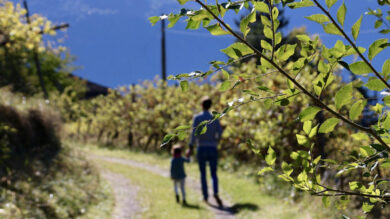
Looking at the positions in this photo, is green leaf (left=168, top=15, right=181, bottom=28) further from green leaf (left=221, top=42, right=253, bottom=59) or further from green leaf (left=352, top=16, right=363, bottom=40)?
green leaf (left=352, top=16, right=363, bottom=40)

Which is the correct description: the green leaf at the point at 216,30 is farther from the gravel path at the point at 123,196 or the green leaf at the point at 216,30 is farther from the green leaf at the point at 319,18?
the gravel path at the point at 123,196

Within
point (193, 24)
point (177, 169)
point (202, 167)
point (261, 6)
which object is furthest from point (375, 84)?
point (177, 169)

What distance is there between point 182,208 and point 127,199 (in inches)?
60.9

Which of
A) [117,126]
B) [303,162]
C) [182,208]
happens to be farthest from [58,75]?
[303,162]

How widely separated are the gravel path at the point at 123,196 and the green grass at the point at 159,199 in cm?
15

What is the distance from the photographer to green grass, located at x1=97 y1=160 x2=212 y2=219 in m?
7.77

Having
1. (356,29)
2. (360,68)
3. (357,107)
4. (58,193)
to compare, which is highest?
(356,29)

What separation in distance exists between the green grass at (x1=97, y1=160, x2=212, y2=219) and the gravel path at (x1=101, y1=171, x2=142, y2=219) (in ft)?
0.50

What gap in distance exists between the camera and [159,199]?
8.95 m

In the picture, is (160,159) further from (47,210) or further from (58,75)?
(58,75)

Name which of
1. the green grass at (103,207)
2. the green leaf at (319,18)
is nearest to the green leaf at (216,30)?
the green leaf at (319,18)

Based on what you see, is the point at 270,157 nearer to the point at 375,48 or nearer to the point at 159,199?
the point at 375,48

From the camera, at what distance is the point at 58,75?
4309 centimetres

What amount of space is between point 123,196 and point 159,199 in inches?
37.0
